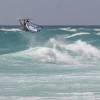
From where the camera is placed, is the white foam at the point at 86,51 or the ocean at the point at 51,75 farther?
the white foam at the point at 86,51

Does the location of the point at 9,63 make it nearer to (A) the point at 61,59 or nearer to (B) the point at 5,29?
(A) the point at 61,59

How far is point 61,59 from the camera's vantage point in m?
33.5

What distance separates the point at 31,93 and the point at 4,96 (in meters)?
1.16

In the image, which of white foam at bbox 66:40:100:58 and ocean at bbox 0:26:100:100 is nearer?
Result: ocean at bbox 0:26:100:100

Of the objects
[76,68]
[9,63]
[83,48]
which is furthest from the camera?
[83,48]

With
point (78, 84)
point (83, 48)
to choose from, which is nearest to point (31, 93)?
point (78, 84)

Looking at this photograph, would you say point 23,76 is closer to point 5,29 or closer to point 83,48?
point 83,48

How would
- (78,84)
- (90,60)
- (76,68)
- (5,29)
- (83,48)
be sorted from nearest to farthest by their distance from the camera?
(78,84), (76,68), (90,60), (83,48), (5,29)

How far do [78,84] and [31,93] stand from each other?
2.51 meters

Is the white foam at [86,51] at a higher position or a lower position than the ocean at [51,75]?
lower

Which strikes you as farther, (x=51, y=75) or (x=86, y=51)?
(x=86, y=51)

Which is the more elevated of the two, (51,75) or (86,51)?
(51,75)

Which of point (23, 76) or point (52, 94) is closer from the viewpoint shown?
point (52, 94)

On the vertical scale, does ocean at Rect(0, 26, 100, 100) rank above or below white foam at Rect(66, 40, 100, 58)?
above
